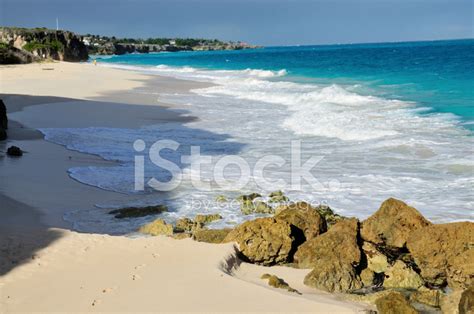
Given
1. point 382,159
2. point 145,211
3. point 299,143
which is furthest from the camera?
point 299,143

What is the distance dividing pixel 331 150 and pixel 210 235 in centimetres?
833

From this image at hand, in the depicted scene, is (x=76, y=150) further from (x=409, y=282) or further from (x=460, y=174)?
(x=409, y=282)

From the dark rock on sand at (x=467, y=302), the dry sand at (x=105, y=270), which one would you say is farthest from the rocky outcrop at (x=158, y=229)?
the dark rock on sand at (x=467, y=302)

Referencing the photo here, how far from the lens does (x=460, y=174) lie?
1316cm

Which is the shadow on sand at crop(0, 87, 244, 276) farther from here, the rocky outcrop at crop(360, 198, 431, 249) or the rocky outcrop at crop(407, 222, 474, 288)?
the rocky outcrop at crop(407, 222, 474, 288)

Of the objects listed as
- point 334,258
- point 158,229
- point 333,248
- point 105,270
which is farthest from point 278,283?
point 158,229

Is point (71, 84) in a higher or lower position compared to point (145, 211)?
higher

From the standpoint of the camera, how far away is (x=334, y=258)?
7.59m

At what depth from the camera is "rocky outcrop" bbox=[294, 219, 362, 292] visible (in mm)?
7281

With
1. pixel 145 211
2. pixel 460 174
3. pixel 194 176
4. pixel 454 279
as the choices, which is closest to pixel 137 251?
pixel 145 211

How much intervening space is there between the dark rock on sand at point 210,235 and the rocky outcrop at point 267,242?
546 mm

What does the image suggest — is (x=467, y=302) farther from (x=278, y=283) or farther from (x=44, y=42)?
(x=44, y=42)

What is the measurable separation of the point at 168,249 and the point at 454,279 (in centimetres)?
377

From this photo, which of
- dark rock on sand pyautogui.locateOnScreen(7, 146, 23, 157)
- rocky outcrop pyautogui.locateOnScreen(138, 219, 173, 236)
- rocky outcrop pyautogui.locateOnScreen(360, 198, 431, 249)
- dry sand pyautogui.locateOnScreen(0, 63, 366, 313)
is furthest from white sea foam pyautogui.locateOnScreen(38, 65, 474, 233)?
rocky outcrop pyautogui.locateOnScreen(360, 198, 431, 249)
